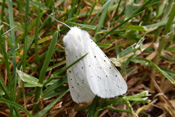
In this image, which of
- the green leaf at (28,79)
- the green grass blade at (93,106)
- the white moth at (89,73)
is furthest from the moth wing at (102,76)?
the green leaf at (28,79)

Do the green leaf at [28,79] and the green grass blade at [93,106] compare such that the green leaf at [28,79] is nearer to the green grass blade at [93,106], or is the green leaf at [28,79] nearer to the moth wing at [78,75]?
the moth wing at [78,75]

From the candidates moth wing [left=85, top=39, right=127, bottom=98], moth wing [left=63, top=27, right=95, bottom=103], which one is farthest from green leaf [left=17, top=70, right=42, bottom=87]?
moth wing [left=85, top=39, right=127, bottom=98]

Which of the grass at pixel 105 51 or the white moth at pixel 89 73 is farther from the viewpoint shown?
the grass at pixel 105 51

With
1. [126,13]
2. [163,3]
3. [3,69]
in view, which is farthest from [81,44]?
[163,3]

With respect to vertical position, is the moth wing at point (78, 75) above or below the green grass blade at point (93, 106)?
above

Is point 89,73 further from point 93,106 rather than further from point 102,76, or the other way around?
point 93,106

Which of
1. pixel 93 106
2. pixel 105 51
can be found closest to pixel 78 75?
pixel 93 106

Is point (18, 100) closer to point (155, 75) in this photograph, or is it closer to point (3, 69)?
point (3, 69)
